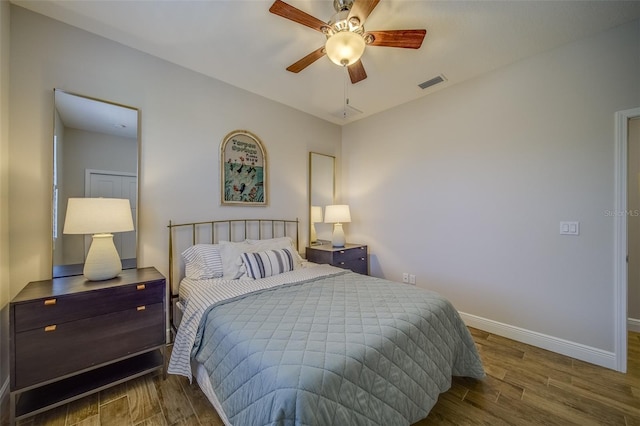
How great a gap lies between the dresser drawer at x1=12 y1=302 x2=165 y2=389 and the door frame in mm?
3627

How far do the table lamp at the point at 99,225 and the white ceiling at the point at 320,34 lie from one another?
1.45 meters

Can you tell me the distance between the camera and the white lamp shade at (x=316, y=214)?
3.81 m

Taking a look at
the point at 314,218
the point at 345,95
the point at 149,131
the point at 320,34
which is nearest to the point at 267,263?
the point at 314,218

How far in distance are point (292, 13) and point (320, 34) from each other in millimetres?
644

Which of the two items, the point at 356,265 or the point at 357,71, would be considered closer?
the point at 357,71

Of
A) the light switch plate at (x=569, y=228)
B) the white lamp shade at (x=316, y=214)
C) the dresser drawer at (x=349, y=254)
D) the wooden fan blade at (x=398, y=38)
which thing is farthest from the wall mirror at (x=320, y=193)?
the light switch plate at (x=569, y=228)

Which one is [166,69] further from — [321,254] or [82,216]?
[321,254]

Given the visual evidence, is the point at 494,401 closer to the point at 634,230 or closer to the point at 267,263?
the point at 267,263

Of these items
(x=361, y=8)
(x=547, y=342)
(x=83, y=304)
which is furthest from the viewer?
(x=547, y=342)

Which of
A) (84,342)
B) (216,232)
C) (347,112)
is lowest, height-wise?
(84,342)

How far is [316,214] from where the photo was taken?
385 cm

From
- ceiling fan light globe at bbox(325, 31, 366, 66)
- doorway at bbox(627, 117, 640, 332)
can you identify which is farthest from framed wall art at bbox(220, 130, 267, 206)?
doorway at bbox(627, 117, 640, 332)

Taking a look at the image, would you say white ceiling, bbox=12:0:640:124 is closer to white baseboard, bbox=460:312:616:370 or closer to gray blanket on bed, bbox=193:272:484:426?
gray blanket on bed, bbox=193:272:484:426

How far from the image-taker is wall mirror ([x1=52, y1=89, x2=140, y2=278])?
2043 millimetres
